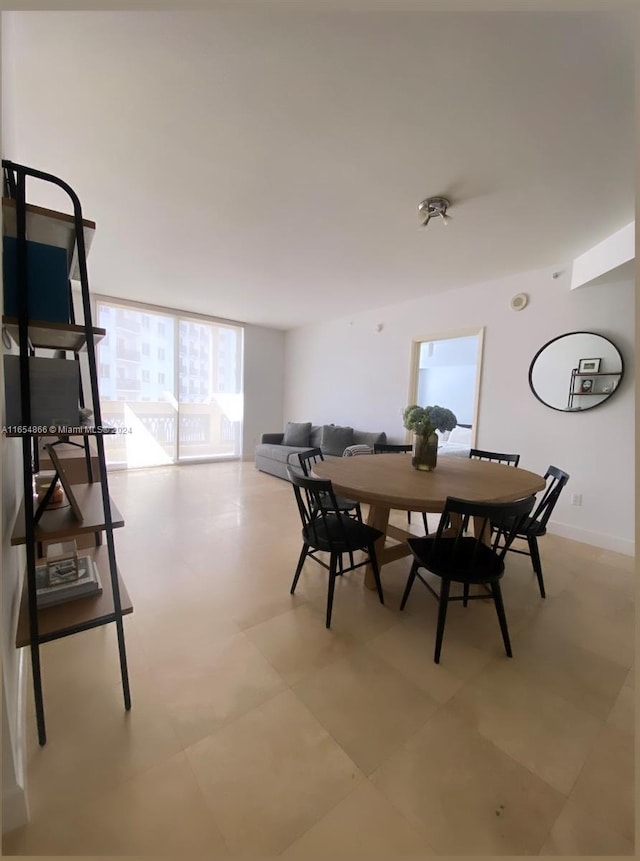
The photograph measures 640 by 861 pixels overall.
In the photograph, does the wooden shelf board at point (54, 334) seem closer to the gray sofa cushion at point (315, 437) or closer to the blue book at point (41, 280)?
the blue book at point (41, 280)

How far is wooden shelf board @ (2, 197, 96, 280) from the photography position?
1.02m

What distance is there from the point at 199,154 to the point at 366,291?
2630mm

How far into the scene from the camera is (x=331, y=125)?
1.65 metres

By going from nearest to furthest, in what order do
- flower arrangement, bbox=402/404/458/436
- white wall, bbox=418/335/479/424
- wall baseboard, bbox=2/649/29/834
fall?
wall baseboard, bbox=2/649/29/834 → flower arrangement, bbox=402/404/458/436 → white wall, bbox=418/335/479/424

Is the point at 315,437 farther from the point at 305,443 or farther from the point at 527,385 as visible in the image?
the point at 527,385

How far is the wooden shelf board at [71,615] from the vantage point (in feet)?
3.69

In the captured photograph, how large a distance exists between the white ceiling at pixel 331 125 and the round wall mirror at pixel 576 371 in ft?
2.72

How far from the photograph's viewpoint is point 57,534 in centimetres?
112

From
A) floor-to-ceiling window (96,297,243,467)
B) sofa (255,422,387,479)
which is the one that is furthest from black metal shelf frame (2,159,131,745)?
floor-to-ceiling window (96,297,243,467)

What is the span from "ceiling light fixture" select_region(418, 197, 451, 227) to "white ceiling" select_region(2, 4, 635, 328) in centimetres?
A: 5

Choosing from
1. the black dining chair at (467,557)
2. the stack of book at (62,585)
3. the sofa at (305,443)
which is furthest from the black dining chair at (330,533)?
the sofa at (305,443)

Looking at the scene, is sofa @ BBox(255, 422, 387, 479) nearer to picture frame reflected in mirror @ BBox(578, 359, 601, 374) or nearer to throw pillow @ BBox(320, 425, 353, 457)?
throw pillow @ BBox(320, 425, 353, 457)

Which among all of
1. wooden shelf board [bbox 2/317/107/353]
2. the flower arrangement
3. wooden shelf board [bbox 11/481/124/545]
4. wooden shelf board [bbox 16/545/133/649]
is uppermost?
wooden shelf board [bbox 2/317/107/353]

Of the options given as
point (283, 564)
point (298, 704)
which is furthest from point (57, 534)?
point (283, 564)
